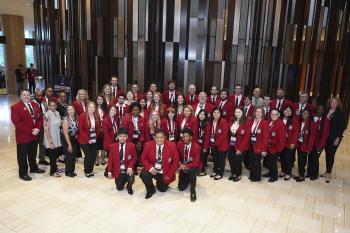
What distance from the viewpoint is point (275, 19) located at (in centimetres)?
725

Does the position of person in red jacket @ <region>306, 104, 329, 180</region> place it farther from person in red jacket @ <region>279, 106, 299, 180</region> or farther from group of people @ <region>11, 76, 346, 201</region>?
person in red jacket @ <region>279, 106, 299, 180</region>

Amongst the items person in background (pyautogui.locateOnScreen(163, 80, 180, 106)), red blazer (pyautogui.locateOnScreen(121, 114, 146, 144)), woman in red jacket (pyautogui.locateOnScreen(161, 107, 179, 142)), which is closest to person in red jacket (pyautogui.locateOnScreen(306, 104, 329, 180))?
woman in red jacket (pyautogui.locateOnScreen(161, 107, 179, 142))

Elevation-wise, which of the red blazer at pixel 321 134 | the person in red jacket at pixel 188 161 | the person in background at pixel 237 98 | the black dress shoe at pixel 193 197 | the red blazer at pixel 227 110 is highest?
the person in background at pixel 237 98

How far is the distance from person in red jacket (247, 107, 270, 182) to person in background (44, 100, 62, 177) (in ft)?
11.0

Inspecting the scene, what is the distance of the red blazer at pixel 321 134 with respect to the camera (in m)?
5.11

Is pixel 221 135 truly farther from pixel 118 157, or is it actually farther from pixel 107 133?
pixel 107 133

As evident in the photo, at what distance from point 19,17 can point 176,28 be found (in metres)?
11.9

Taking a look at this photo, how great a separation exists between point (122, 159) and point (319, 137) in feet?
11.6

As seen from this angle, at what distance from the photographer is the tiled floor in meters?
3.68

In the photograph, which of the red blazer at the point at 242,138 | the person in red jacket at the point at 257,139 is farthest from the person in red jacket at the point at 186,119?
the person in red jacket at the point at 257,139

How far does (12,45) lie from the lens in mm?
15016

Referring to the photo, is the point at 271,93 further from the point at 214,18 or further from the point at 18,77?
the point at 18,77

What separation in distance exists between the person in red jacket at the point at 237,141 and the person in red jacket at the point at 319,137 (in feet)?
4.34

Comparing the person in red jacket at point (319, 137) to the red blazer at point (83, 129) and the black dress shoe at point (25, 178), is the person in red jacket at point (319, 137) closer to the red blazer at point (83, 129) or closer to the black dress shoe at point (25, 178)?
the red blazer at point (83, 129)
